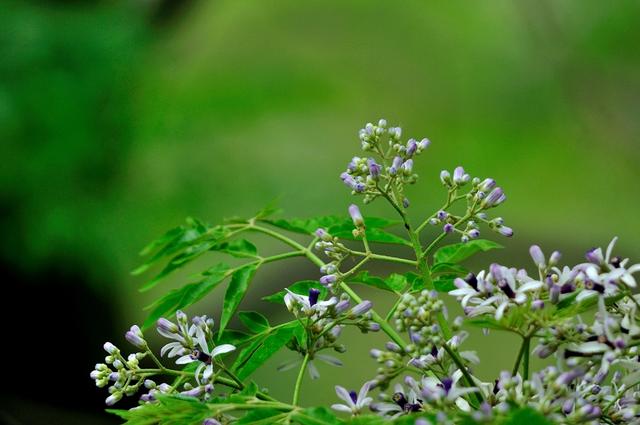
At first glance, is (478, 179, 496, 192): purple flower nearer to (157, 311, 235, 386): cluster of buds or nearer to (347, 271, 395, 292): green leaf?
(347, 271, 395, 292): green leaf

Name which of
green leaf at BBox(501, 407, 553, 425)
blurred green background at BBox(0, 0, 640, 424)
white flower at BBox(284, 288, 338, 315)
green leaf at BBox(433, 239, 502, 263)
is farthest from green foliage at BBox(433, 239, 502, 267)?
blurred green background at BBox(0, 0, 640, 424)

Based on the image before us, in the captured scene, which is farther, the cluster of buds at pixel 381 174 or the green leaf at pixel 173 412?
the cluster of buds at pixel 381 174

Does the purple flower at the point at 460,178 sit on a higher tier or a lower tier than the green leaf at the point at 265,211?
higher

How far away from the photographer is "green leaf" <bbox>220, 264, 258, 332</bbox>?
592 mm

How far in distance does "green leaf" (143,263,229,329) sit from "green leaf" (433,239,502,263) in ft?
0.55

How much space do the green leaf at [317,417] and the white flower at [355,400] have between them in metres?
0.05

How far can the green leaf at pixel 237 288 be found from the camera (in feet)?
1.94

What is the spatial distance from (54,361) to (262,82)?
1576mm

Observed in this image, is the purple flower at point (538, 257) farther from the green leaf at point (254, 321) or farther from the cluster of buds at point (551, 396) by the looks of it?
the green leaf at point (254, 321)

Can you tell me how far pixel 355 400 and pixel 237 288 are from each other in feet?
0.51

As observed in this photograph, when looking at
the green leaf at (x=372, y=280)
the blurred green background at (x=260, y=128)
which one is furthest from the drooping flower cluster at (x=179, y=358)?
the blurred green background at (x=260, y=128)

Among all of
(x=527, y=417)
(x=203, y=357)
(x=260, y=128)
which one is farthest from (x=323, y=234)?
(x=260, y=128)

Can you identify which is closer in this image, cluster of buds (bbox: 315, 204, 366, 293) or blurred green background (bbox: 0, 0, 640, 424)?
cluster of buds (bbox: 315, 204, 366, 293)

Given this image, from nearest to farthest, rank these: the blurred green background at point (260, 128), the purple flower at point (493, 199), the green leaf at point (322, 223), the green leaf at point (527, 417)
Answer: the green leaf at point (527, 417) < the purple flower at point (493, 199) < the green leaf at point (322, 223) < the blurred green background at point (260, 128)
